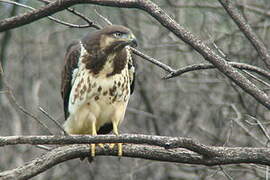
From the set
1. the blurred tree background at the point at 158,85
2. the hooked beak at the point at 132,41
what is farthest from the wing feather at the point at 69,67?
the blurred tree background at the point at 158,85

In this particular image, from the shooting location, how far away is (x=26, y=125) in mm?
9922

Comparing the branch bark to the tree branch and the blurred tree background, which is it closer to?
the tree branch

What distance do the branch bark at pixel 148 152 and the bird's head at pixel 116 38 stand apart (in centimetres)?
112

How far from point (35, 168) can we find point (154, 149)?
2.81ft

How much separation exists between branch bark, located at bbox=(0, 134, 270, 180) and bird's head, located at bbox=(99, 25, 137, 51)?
1122mm

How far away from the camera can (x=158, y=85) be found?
9719 millimetres

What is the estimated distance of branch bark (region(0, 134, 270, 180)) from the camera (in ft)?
12.4

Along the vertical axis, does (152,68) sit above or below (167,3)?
below

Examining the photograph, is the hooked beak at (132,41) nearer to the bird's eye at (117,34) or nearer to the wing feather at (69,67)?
the bird's eye at (117,34)

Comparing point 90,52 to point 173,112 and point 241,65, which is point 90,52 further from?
point 173,112

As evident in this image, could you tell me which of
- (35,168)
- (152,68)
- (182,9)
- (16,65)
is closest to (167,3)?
(182,9)

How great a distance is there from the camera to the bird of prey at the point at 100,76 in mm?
5508

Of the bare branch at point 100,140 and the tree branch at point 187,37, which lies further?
the tree branch at point 187,37

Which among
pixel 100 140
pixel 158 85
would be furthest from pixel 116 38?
pixel 158 85
